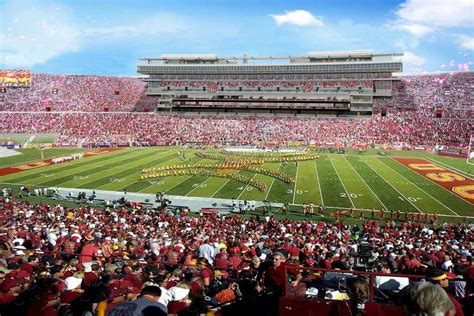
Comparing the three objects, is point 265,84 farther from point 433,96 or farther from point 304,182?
point 304,182

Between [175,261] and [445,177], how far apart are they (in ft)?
106

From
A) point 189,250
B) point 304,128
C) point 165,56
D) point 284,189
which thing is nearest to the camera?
point 189,250

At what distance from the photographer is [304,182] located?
104 feet

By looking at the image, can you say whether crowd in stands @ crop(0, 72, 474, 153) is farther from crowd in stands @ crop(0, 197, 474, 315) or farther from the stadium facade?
crowd in stands @ crop(0, 197, 474, 315)

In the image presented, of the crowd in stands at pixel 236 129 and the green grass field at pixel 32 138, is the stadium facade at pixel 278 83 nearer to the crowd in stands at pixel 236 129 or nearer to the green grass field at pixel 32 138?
the crowd in stands at pixel 236 129

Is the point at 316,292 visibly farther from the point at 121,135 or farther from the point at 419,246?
the point at 121,135

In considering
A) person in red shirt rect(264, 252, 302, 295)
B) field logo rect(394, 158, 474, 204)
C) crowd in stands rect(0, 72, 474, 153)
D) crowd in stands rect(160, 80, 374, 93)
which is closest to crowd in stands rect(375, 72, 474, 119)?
crowd in stands rect(0, 72, 474, 153)

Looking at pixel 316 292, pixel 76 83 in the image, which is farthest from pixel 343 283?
pixel 76 83

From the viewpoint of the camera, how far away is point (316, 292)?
5.89m

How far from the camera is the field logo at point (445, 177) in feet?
94.9

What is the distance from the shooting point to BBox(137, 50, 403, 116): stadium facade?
76.6 meters

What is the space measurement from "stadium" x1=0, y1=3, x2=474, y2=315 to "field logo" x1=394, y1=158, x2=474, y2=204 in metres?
0.20

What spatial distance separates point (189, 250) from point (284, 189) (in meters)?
18.9

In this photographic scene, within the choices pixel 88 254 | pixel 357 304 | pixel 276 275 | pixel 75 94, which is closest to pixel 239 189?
pixel 88 254
